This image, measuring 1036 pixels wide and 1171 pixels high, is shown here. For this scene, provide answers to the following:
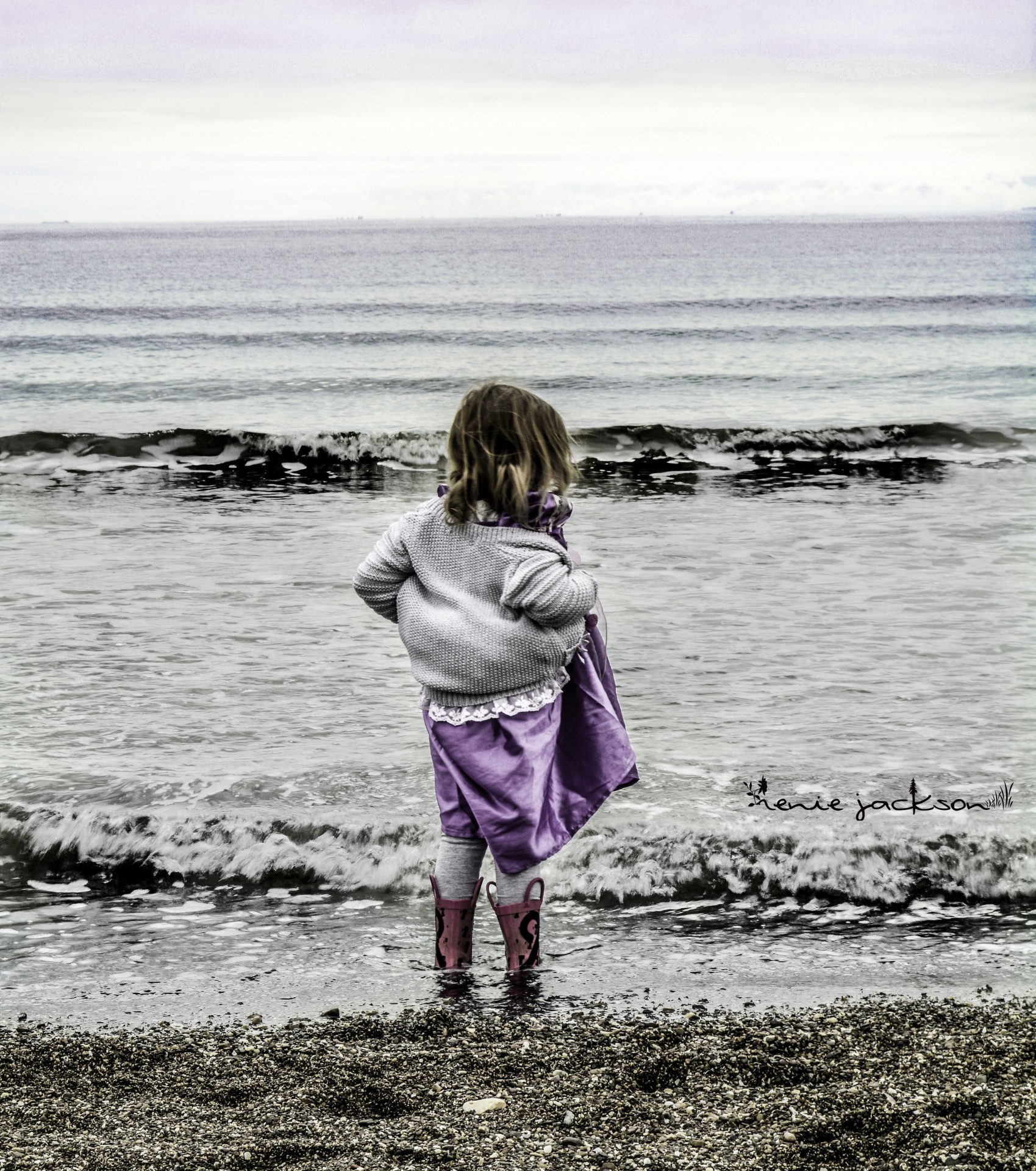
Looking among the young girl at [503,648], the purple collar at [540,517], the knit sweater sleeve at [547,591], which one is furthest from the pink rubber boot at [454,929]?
the purple collar at [540,517]

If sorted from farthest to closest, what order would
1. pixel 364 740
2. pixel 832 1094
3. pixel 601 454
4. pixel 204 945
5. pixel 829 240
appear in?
pixel 829 240
pixel 601 454
pixel 364 740
pixel 204 945
pixel 832 1094

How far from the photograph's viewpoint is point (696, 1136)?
2.37 metres

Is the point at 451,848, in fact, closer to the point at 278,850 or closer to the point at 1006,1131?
the point at 278,850

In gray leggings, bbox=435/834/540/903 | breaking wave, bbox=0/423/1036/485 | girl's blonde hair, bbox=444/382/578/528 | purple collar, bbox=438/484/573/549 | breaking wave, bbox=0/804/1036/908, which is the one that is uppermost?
girl's blonde hair, bbox=444/382/578/528

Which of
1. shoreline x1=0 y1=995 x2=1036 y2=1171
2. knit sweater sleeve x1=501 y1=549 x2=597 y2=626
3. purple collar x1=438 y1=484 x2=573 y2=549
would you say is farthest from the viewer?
purple collar x1=438 y1=484 x2=573 y2=549

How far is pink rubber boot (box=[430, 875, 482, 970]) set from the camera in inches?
130

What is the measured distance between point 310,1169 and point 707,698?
3695 mm

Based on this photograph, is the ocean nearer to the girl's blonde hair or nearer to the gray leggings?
the gray leggings

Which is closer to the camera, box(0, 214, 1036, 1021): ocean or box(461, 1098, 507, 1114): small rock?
box(461, 1098, 507, 1114): small rock

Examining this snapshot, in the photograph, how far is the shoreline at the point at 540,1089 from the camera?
7.60 ft

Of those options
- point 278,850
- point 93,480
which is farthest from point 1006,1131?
point 93,480

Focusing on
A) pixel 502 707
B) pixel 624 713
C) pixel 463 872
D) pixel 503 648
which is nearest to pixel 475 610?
pixel 503 648

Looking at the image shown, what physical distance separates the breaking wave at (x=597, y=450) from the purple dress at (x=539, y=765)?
10682 mm

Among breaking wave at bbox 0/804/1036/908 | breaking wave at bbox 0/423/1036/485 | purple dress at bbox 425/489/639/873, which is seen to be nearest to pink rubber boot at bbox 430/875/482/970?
purple dress at bbox 425/489/639/873
